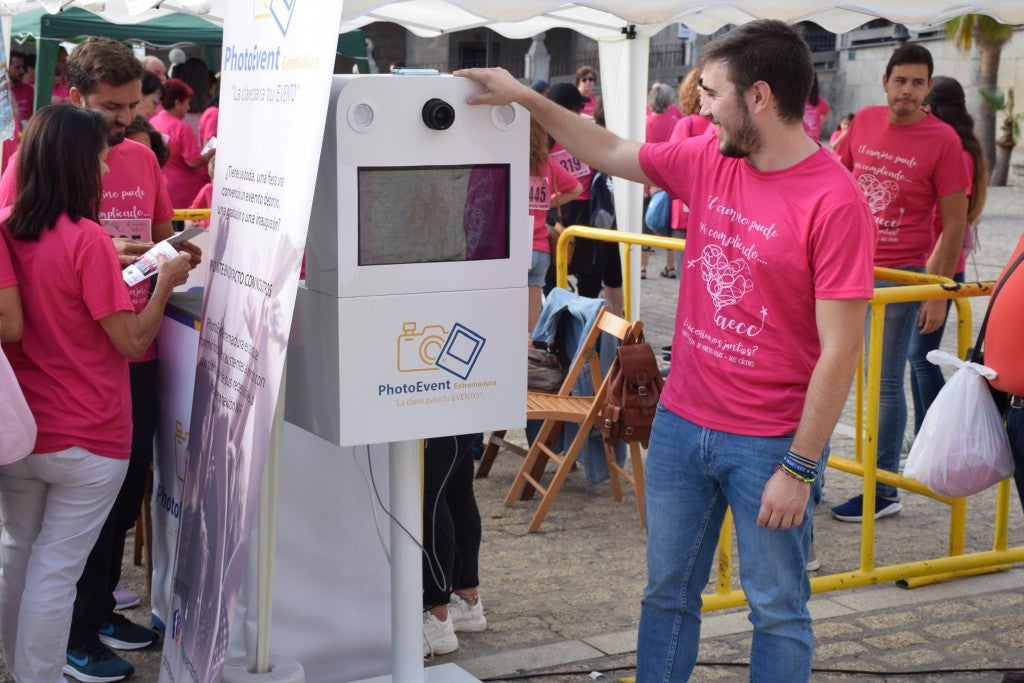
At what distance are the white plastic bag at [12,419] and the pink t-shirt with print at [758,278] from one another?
5.28ft

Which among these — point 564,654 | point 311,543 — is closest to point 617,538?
point 564,654

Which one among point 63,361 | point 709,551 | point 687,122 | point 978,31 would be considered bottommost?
point 709,551

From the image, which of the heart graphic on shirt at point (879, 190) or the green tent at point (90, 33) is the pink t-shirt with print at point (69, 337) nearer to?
the heart graphic on shirt at point (879, 190)

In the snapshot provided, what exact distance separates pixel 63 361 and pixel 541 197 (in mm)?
3525

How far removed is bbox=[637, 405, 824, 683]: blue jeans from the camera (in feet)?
9.48

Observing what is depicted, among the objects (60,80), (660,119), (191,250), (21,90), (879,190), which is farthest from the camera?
(660,119)

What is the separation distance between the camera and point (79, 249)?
10.7ft

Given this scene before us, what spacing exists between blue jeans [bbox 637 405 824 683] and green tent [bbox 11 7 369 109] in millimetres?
7535

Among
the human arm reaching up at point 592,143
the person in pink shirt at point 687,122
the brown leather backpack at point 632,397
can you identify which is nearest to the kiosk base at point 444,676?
the human arm reaching up at point 592,143

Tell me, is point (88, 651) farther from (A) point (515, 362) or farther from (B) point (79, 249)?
(A) point (515, 362)

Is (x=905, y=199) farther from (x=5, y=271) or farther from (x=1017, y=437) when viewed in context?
(x=5, y=271)

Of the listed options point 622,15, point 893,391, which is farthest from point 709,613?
point 622,15

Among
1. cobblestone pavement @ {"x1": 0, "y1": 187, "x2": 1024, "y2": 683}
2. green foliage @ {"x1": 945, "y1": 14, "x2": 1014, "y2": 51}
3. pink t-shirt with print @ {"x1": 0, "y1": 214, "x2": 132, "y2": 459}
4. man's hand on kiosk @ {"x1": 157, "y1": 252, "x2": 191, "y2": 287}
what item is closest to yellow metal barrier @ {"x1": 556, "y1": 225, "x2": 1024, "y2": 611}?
cobblestone pavement @ {"x1": 0, "y1": 187, "x2": 1024, "y2": 683}

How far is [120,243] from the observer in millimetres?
3785
